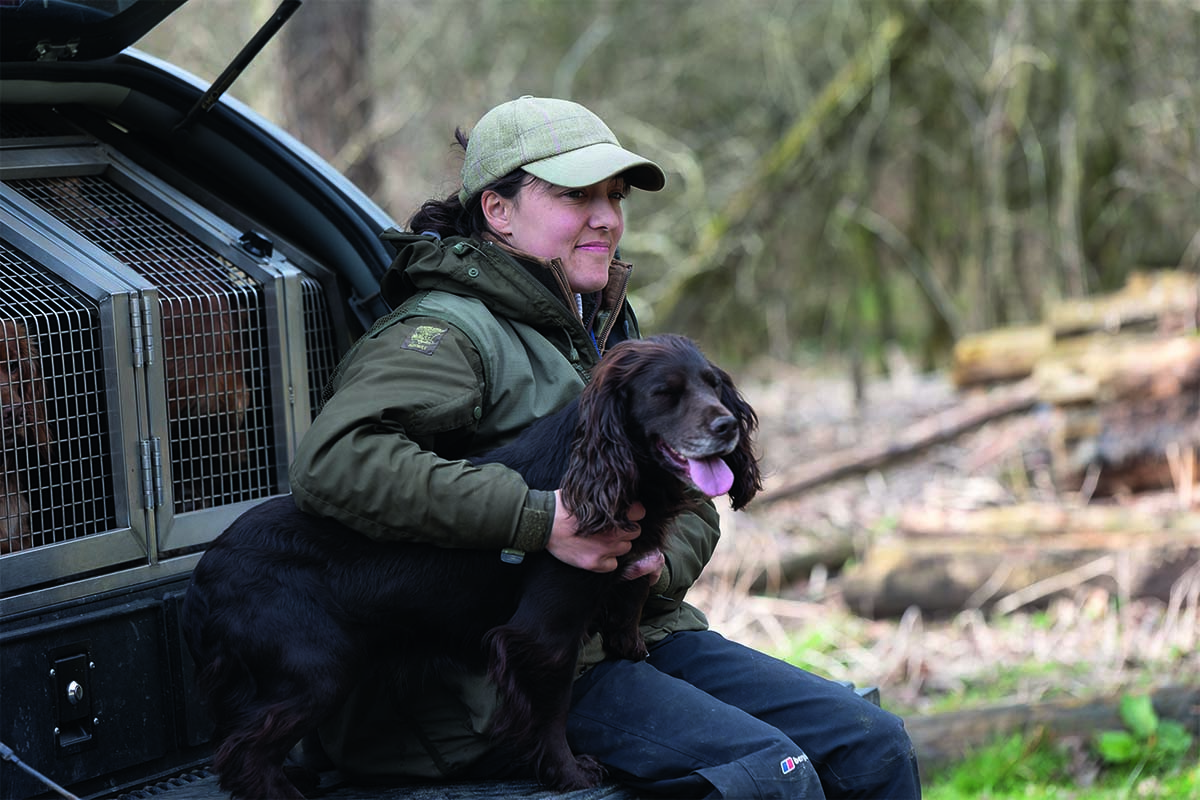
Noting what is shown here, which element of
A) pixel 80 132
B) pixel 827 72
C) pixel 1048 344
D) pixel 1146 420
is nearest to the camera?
pixel 80 132

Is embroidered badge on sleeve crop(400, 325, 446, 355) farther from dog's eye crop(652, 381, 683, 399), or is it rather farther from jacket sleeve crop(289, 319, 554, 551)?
dog's eye crop(652, 381, 683, 399)

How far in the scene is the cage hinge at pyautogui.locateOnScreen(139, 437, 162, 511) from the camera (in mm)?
2842

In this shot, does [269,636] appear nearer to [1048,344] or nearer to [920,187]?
[1048,344]

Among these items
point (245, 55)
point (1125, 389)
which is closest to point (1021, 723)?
point (1125, 389)

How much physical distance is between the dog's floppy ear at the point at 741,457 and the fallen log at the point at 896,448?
5.01 m

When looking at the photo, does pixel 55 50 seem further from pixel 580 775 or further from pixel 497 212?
pixel 580 775

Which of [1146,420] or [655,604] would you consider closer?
[655,604]

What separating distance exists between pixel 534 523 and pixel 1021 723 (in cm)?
279

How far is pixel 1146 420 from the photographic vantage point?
6.89 meters

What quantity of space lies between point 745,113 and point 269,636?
9.90 m

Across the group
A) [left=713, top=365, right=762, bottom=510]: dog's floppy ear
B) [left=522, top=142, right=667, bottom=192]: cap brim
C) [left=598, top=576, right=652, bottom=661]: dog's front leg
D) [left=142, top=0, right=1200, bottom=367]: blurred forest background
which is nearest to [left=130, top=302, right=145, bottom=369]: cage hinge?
[left=522, top=142, right=667, bottom=192]: cap brim

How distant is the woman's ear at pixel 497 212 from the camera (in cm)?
293

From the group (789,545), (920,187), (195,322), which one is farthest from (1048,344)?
(195,322)

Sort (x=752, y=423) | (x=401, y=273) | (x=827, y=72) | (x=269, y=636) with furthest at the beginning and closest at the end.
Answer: (x=827, y=72)
(x=401, y=273)
(x=752, y=423)
(x=269, y=636)
